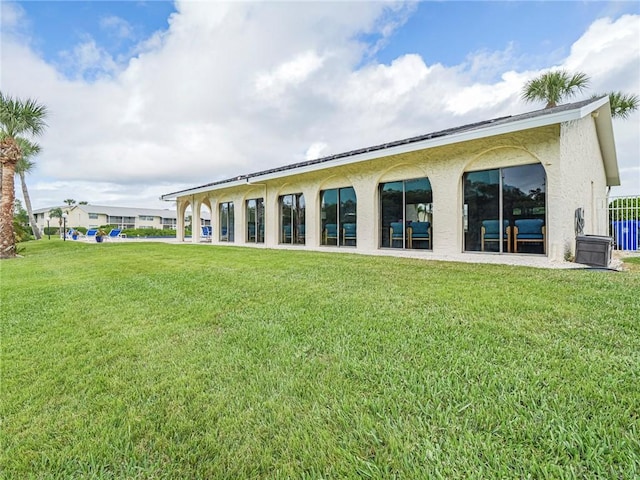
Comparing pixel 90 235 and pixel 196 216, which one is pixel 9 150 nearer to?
pixel 196 216

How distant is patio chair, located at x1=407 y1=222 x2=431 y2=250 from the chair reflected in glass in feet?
5.44

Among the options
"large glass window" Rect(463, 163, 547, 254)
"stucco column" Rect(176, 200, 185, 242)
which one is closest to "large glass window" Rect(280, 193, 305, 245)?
"large glass window" Rect(463, 163, 547, 254)

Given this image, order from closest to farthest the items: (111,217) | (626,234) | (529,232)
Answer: (529,232) < (626,234) < (111,217)

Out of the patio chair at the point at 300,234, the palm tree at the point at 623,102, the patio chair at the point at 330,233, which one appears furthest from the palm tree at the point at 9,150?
the palm tree at the point at 623,102

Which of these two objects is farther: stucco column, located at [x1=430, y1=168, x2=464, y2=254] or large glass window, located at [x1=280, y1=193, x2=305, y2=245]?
large glass window, located at [x1=280, y1=193, x2=305, y2=245]

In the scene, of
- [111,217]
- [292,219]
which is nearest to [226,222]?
[292,219]

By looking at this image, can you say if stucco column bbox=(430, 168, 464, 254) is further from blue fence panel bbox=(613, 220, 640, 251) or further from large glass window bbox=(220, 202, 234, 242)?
large glass window bbox=(220, 202, 234, 242)

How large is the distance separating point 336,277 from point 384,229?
20.2 feet

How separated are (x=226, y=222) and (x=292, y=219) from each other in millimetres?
6491

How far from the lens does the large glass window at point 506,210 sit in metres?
8.71

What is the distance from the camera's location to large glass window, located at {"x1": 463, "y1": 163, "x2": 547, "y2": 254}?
8.71 meters

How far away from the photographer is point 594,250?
297 inches

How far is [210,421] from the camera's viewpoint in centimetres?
210

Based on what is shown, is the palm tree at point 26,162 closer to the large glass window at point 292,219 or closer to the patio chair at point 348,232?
the large glass window at point 292,219
